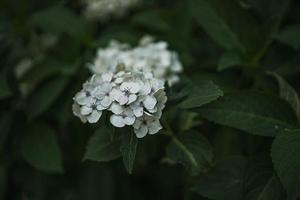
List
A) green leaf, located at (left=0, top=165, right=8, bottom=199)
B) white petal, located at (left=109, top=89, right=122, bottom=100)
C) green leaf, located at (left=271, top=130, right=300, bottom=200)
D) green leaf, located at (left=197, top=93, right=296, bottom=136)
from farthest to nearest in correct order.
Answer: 1. green leaf, located at (left=0, top=165, right=8, bottom=199)
2. green leaf, located at (left=197, top=93, right=296, bottom=136)
3. white petal, located at (left=109, top=89, right=122, bottom=100)
4. green leaf, located at (left=271, top=130, right=300, bottom=200)

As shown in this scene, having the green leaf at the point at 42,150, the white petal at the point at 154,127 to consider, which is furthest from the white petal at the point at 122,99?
the green leaf at the point at 42,150

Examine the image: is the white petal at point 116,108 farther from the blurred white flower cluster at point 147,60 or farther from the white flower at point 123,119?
the blurred white flower cluster at point 147,60

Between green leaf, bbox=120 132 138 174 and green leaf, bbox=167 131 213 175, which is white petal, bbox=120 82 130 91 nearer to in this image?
green leaf, bbox=120 132 138 174

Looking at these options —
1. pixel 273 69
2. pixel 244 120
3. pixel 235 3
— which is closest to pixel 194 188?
pixel 244 120

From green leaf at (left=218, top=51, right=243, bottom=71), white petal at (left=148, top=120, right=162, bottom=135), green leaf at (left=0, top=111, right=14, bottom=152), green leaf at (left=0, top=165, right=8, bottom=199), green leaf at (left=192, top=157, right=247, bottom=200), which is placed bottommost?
green leaf at (left=0, top=165, right=8, bottom=199)

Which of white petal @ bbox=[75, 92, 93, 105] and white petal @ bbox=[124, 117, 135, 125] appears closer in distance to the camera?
white petal @ bbox=[124, 117, 135, 125]

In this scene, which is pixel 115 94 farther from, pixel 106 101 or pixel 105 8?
pixel 105 8

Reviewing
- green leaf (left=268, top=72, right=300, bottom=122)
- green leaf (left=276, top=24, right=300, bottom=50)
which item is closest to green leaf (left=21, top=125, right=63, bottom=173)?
green leaf (left=268, top=72, right=300, bottom=122)

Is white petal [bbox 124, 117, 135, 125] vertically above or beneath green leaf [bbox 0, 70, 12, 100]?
above
